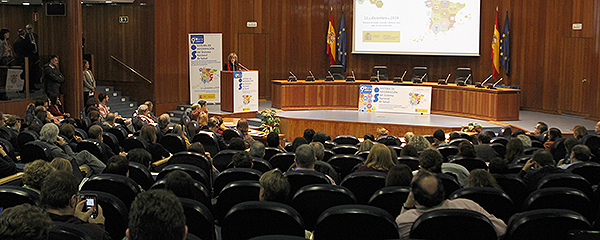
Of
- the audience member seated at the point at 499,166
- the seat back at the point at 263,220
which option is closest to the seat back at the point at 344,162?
the audience member seated at the point at 499,166

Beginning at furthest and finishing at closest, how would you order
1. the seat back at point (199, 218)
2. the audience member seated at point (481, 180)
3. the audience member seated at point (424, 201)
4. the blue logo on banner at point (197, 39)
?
the blue logo on banner at point (197, 39)
the audience member seated at point (481, 180)
the audience member seated at point (424, 201)
the seat back at point (199, 218)

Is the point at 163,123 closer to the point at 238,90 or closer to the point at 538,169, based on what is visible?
the point at 238,90

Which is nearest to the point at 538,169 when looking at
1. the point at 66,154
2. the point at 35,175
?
the point at 35,175

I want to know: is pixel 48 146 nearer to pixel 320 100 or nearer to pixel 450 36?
pixel 320 100

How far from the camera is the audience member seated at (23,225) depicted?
222cm

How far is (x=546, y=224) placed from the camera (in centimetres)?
310

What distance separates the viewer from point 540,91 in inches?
586

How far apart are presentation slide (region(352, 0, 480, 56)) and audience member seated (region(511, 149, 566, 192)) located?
1048 cm

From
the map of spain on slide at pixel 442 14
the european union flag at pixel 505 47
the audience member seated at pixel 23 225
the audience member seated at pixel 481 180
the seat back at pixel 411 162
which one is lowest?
the seat back at pixel 411 162

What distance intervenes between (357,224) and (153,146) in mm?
4417

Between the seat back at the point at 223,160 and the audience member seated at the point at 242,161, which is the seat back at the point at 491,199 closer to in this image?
the audience member seated at the point at 242,161

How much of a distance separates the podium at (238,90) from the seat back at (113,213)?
10080 millimetres

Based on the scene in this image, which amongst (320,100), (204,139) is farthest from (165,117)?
(320,100)

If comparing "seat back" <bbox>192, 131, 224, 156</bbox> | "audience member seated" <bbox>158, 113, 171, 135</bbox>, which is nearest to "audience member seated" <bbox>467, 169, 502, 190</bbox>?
"seat back" <bbox>192, 131, 224, 156</bbox>
